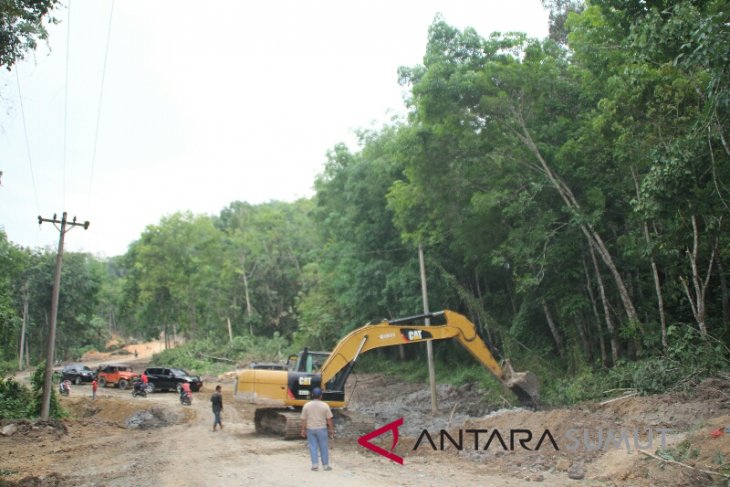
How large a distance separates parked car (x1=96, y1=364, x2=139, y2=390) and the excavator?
68.8ft

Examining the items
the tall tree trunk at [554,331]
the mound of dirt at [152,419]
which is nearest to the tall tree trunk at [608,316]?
the tall tree trunk at [554,331]

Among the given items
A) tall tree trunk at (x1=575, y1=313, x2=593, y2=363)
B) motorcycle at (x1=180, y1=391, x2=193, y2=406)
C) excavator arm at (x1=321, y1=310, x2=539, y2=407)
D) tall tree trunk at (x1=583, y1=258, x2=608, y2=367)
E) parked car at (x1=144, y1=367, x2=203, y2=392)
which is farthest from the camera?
parked car at (x1=144, y1=367, x2=203, y2=392)

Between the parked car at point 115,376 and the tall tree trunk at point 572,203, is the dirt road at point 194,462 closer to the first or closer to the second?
the tall tree trunk at point 572,203

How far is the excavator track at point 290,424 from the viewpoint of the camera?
14008mm

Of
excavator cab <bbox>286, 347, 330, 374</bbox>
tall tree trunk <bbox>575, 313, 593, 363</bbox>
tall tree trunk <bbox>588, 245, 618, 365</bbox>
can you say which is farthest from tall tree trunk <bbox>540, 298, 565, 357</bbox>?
excavator cab <bbox>286, 347, 330, 374</bbox>

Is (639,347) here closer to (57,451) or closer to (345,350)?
(345,350)

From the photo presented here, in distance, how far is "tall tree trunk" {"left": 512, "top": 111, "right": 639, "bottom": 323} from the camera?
15.7m

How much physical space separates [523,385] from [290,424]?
6.27 metres

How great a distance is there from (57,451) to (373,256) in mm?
17392

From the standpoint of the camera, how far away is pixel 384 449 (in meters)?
12.8

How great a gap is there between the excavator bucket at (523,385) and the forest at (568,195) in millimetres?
1101

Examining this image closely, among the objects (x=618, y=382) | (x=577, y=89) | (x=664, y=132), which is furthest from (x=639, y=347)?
(x=577, y=89)

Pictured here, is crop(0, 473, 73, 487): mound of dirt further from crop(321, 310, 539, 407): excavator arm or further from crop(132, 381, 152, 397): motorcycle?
crop(132, 381, 152, 397): motorcycle

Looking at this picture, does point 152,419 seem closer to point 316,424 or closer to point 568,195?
point 316,424
